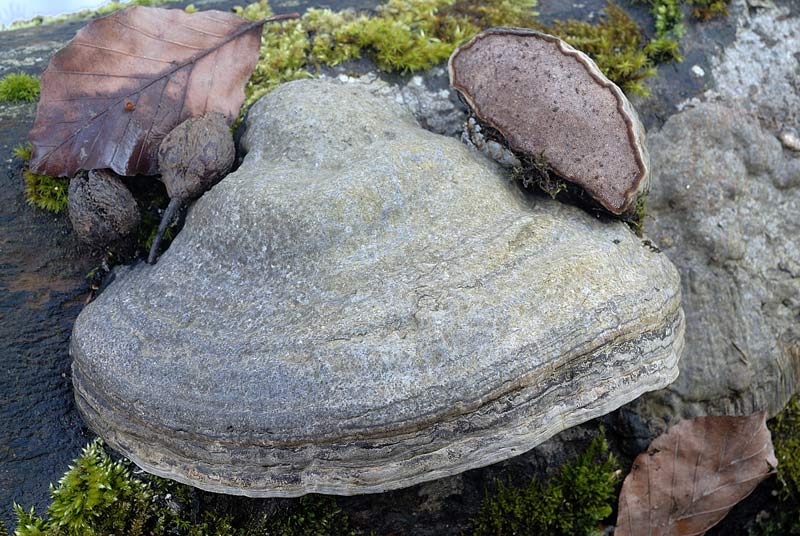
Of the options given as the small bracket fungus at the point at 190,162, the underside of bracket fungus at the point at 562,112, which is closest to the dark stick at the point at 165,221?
the small bracket fungus at the point at 190,162

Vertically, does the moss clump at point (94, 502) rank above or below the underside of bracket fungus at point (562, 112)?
below

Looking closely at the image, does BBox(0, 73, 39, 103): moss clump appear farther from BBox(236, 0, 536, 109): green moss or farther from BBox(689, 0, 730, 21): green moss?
BBox(689, 0, 730, 21): green moss

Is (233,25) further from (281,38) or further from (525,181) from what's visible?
(525,181)

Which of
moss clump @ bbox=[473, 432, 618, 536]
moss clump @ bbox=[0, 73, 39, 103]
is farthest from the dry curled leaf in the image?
moss clump @ bbox=[0, 73, 39, 103]

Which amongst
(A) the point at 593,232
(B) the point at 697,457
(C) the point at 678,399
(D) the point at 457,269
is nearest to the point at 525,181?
(A) the point at 593,232

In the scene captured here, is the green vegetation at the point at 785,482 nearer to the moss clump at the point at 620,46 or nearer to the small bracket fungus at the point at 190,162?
the moss clump at the point at 620,46

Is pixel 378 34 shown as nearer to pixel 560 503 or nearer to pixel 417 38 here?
pixel 417 38

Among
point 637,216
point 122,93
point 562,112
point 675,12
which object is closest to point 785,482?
point 637,216
